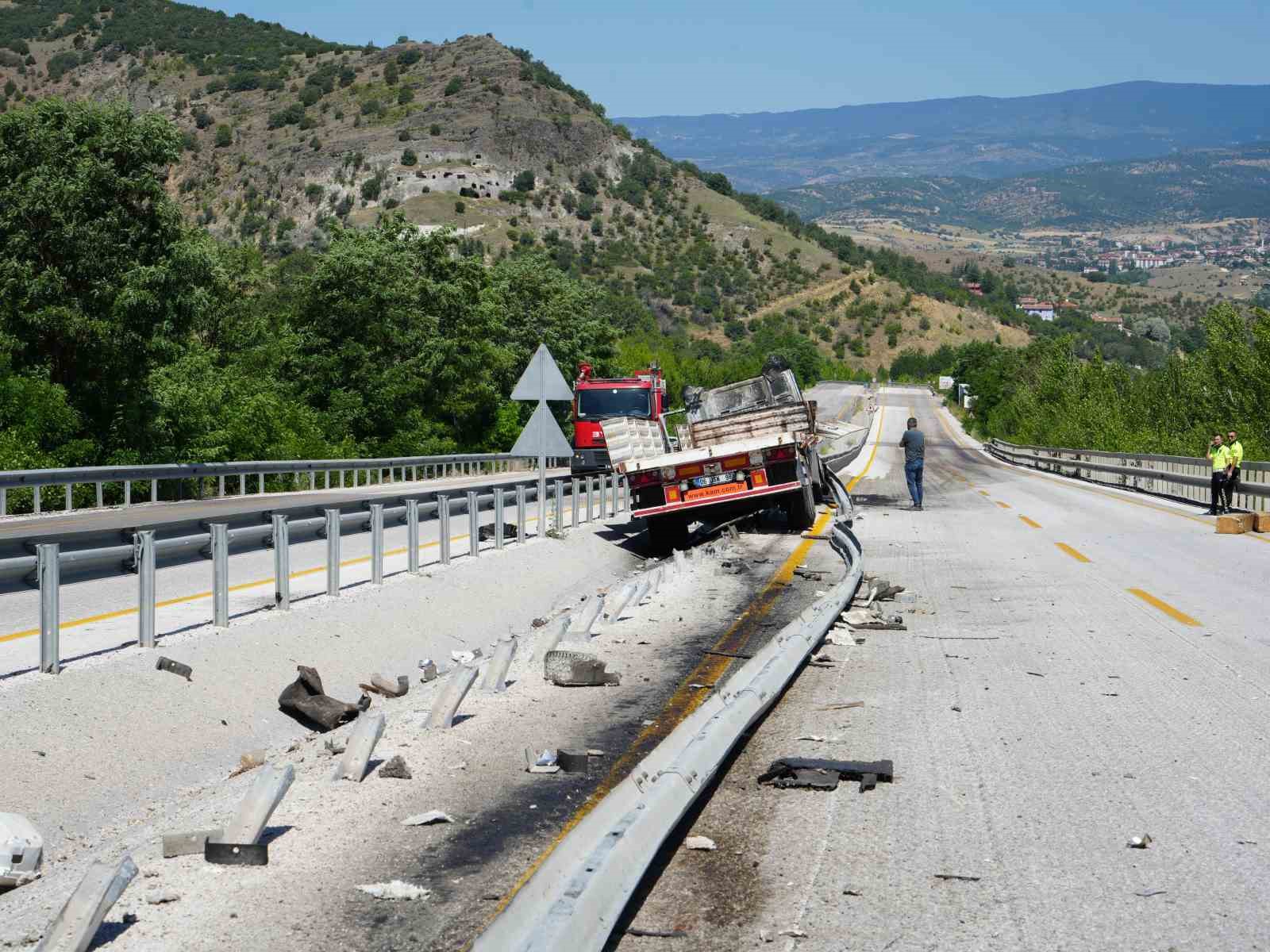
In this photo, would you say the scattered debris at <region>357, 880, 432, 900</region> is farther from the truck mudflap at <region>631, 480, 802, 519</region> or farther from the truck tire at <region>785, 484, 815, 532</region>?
the truck tire at <region>785, 484, 815, 532</region>

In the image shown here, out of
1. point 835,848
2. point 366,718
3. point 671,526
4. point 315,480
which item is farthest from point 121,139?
point 835,848

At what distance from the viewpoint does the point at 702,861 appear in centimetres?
574

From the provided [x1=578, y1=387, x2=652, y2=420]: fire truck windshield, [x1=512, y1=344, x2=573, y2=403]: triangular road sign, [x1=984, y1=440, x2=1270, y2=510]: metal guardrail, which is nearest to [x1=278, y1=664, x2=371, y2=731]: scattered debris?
[x1=512, y1=344, x2=573, y2=403]: triangular road sign

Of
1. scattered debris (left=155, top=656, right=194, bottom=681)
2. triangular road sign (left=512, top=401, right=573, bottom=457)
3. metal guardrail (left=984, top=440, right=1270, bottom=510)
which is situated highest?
triangular road sign (left=512, top=401, right=573, bottom=457)

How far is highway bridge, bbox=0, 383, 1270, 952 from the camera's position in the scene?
16.5 feet

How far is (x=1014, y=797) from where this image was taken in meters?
6.71

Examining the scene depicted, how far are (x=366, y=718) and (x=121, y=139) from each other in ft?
106

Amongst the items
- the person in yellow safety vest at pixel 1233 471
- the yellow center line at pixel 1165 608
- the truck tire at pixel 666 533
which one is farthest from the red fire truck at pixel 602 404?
the yellow center line at pixel 1165 608

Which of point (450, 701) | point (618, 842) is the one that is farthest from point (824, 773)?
point (618, 842)

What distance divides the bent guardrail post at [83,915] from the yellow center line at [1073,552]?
16.2 m

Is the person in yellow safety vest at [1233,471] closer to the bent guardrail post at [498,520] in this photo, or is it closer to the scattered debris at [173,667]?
the bent guardrail post at [498,520]

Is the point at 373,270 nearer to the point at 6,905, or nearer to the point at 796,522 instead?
the point at 796,522

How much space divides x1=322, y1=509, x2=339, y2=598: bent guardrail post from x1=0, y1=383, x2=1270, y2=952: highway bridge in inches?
12.0

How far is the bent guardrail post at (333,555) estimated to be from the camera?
12.6 metres
